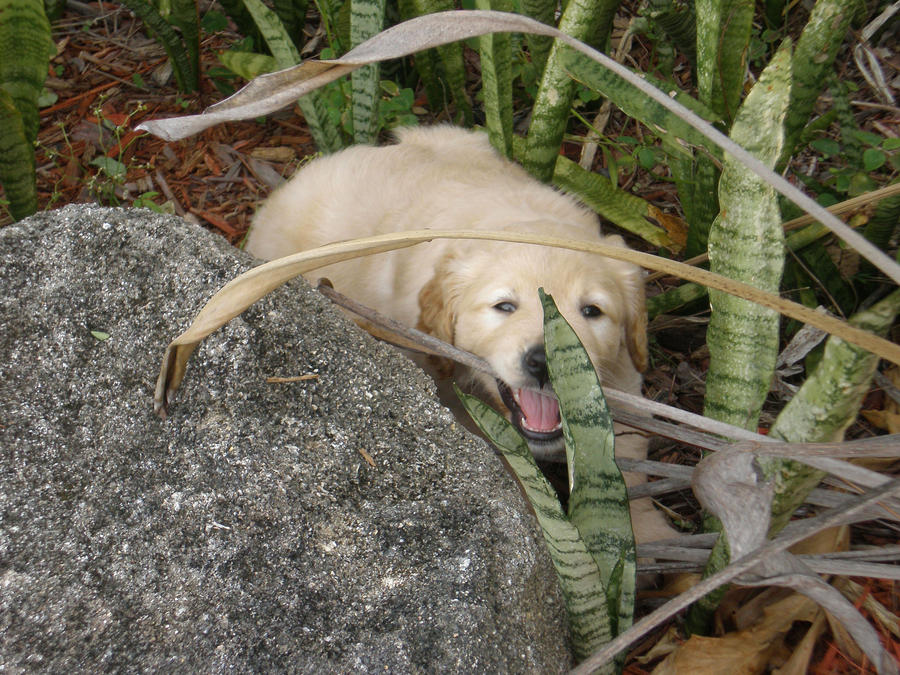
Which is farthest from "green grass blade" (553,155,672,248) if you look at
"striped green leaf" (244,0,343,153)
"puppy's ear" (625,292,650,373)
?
"striped green leaf" (244,0,343,153)

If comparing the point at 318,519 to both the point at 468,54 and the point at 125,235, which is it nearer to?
the point at 125,235

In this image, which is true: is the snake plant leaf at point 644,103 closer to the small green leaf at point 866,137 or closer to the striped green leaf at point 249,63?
the small green leaf at point 866,137

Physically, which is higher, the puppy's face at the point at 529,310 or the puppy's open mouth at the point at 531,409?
the puppy's face at the point at 529,310

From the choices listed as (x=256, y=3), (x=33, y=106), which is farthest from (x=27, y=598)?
(x=256, y=3)

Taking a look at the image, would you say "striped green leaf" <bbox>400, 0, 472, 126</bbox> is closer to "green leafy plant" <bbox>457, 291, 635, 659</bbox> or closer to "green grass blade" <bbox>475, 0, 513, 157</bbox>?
"green grass blade" <bbox>475, 0, 513, 157</bbox>

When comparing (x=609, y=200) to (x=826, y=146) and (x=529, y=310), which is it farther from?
(x=529, y=310)

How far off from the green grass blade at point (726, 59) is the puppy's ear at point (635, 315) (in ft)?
1.43

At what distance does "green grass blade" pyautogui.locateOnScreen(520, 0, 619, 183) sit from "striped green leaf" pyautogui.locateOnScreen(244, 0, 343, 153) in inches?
28.1

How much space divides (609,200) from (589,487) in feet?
5.00

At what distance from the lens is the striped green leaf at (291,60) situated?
2655 mm

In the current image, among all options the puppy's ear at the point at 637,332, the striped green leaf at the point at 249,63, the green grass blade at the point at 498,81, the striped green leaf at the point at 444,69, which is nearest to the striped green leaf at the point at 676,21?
the green grass blade at the point at 498,81

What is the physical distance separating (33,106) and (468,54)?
177 cm

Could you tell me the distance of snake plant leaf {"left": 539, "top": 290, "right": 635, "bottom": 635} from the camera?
1.41 meters

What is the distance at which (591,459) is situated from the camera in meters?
1.42
